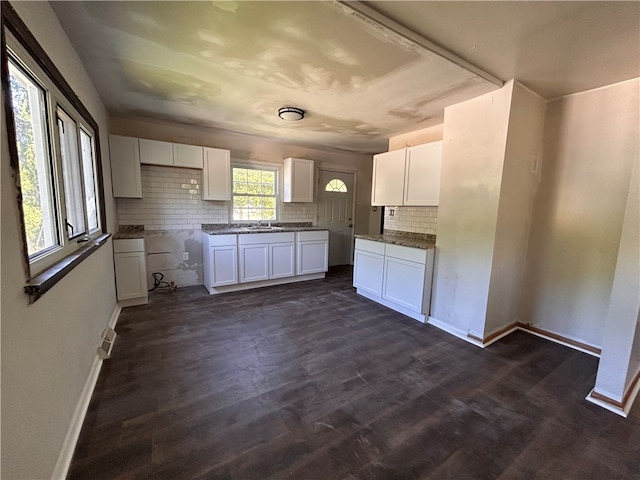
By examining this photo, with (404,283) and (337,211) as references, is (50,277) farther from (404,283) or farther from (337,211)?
(337,211)

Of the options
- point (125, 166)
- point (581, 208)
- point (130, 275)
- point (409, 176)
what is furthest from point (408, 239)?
point (125, 166)

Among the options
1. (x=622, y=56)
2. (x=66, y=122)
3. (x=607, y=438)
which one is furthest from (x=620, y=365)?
(x=66, y=122)

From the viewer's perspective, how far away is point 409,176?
3457 millimetres

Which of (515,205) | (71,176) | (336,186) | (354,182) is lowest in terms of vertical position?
(515,205)

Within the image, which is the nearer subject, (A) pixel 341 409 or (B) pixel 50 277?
(B) pixel 50 277

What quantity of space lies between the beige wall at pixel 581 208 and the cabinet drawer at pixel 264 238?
3.14 meters

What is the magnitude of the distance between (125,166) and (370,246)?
338 centimetres

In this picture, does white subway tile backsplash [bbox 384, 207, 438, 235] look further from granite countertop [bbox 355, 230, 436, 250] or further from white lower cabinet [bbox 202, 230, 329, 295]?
white lower cabinet [bbox 202, 230, 329, 295]

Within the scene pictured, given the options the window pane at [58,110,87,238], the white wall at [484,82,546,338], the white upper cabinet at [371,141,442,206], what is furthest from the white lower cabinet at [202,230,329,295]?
the white wall at [484,82,546,338]

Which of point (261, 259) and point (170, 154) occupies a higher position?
point (170, 154)

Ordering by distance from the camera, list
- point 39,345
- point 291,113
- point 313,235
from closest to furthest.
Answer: point 39,345
point 291,113
point 313,235

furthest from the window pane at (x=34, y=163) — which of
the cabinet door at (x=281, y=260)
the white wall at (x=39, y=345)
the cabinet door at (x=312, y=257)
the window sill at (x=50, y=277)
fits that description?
the cabinet door at (x=312, y=257)

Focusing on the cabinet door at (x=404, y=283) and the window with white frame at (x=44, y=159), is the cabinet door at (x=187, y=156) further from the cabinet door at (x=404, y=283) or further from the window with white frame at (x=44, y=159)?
the cabinet door at (x=404, y=283)

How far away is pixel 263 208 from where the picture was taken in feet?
15.8
